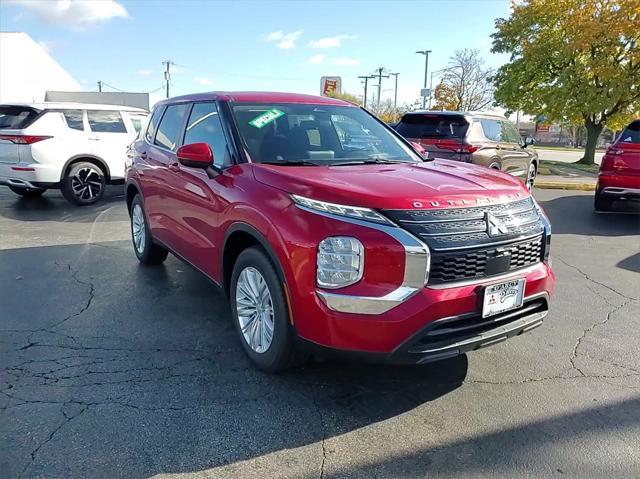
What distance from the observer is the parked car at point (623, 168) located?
27.5 ft

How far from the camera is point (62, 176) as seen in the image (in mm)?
8836

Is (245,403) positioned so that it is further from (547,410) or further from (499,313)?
(547,410)

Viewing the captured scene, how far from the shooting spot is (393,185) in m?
2.95

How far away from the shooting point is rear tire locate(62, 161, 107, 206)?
8.98 meters

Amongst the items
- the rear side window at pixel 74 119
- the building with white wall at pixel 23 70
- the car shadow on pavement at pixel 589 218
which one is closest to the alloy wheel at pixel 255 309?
the car shadow on pavement at pixel 589 218

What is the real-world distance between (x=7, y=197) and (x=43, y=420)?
9.00m

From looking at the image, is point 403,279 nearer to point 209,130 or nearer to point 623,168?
point 209,130

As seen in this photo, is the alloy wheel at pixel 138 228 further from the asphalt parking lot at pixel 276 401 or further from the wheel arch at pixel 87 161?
the wheel arch at pixel 87 161

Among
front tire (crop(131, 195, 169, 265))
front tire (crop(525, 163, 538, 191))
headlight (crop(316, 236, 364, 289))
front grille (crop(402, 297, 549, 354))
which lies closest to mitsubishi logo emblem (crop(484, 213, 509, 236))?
front grille (crop(402, 297, 549, 354))

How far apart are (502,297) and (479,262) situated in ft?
0.88

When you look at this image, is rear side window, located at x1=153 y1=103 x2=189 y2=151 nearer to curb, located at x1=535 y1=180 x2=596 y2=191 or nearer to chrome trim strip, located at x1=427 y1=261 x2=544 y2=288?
chrome trim strip, located at x1=427 y1=261 x2=544 y2=288

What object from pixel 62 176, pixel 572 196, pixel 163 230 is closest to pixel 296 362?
pixel 163 230

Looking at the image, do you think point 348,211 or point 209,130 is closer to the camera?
point 348,211

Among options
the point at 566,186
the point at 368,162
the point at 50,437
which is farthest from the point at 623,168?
the point at 50,437
